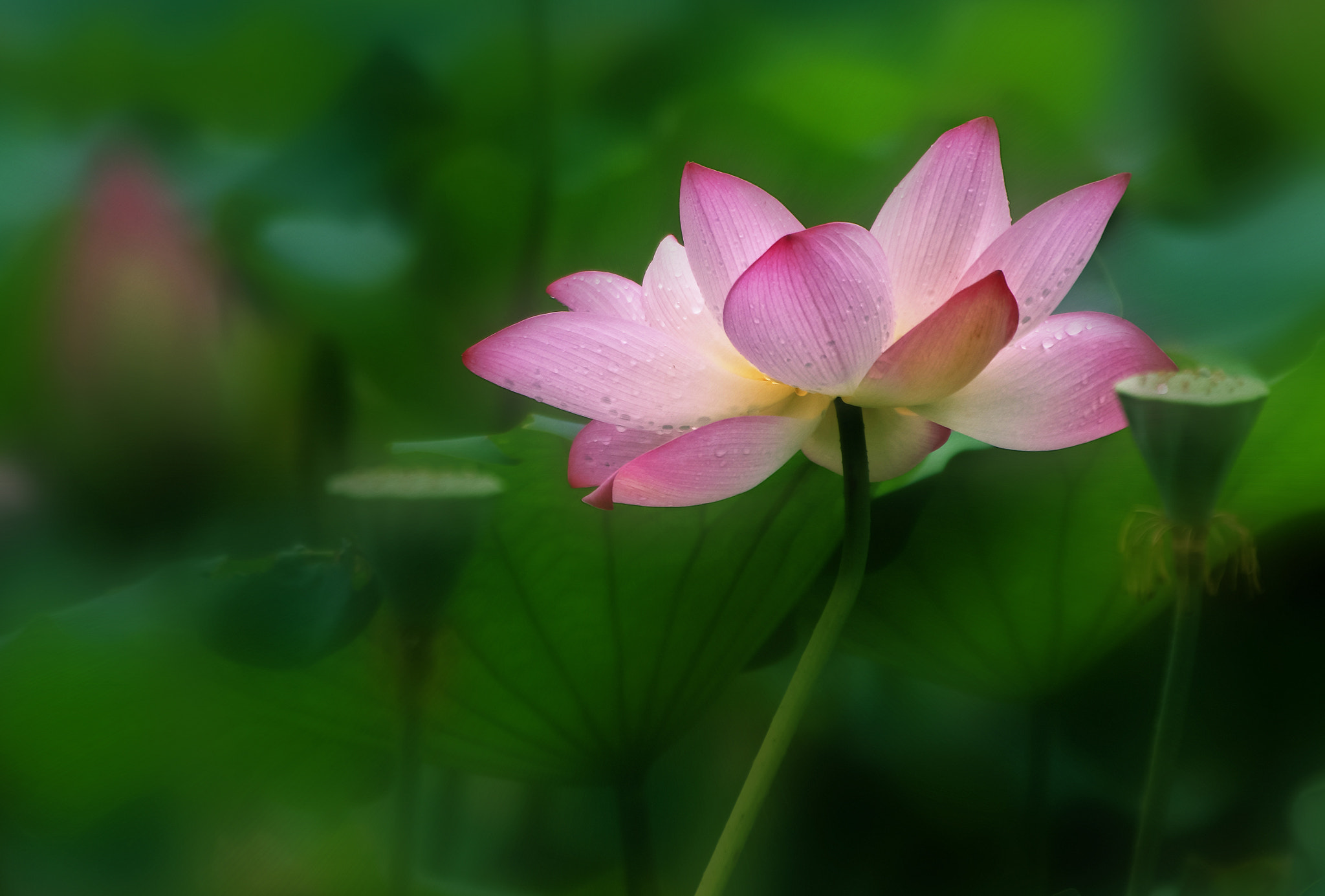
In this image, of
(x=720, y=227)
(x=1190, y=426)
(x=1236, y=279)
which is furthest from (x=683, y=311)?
(x=1236, y=279)

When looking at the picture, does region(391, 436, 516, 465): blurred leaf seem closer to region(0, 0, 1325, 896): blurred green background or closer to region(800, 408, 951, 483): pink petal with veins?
region(0, 0, 1325, 896): blurred green background

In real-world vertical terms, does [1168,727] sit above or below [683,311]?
below

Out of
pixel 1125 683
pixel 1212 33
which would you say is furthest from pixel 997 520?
pixel 1212 33

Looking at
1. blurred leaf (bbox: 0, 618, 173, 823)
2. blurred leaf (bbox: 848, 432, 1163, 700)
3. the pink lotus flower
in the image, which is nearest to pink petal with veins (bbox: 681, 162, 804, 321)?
the pink lotus flower

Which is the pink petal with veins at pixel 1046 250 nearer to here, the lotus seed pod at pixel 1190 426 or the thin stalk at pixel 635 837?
the lotus seed pod at pixel 1190 426

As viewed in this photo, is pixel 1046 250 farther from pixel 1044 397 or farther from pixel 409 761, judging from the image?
pixel 409 761
